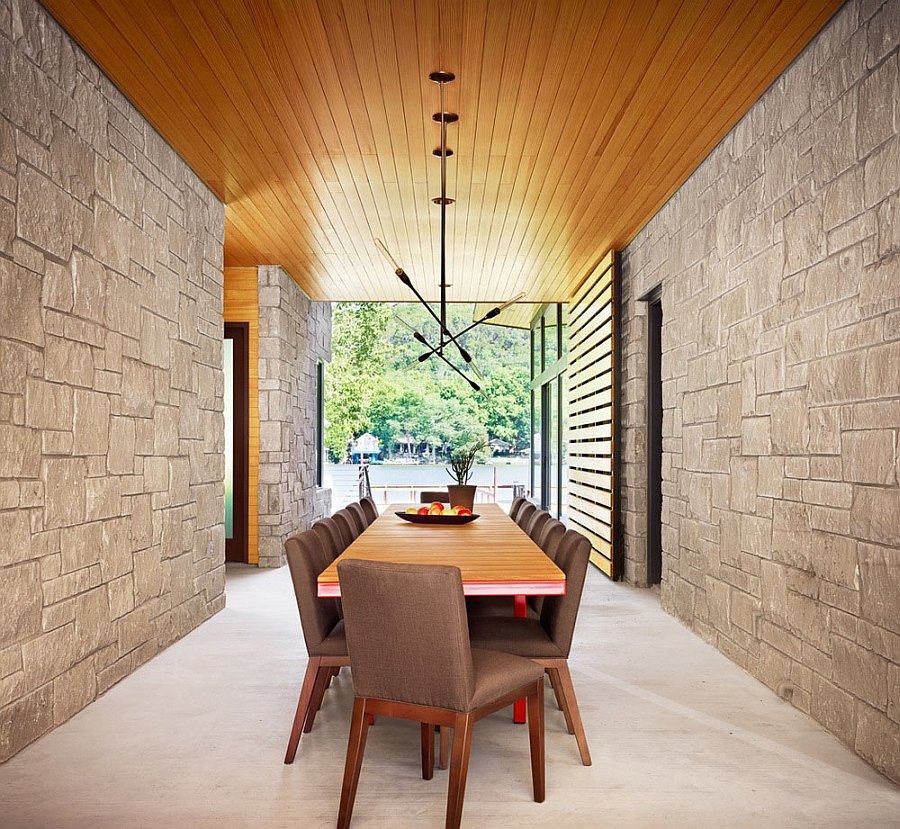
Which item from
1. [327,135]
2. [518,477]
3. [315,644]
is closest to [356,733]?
[315,644]

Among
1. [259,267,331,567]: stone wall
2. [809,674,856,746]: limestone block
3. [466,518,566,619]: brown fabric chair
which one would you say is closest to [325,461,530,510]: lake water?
[259,267,331,567]: stone wall

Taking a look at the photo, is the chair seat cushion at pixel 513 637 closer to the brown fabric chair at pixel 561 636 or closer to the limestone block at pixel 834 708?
the brown fabric chair at pixel 561 636

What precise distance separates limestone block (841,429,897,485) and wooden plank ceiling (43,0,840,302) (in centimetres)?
152

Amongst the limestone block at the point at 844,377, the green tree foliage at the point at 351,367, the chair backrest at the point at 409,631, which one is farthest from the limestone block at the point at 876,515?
the green tree foliage at the point at 351,367

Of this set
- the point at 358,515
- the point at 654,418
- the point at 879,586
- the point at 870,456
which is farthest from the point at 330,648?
the point at 654,418

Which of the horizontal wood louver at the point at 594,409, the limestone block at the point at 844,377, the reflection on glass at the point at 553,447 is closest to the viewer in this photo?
the limestone block at the point at 844,377

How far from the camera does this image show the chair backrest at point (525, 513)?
14.8ft

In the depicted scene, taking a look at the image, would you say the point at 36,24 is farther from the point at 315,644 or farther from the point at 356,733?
the point at 356,733

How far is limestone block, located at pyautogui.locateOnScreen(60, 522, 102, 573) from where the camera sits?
3.24 m

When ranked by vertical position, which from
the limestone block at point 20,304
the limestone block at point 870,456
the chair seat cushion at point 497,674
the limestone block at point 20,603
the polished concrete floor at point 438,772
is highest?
the limestone block at point 20,304

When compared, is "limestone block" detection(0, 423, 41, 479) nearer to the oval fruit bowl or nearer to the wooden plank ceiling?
the wooden plank ceiling

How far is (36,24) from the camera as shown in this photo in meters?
3.01

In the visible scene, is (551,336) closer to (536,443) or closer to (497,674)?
(536,443)

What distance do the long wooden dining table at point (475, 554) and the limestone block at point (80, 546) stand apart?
1032mm
